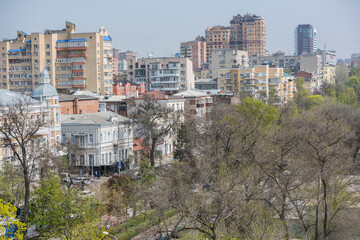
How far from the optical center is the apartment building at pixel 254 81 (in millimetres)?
107938

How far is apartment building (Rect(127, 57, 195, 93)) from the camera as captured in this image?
108562mm

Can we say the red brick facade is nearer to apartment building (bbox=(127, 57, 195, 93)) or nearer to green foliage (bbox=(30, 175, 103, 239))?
green foliage (bbox=(30, 175, 103, 239))

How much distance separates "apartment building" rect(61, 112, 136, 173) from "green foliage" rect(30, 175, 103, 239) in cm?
2215

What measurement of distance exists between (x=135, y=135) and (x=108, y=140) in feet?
26.2

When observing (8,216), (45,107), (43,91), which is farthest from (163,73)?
(8,216)

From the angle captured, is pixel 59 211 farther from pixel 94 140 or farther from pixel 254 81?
pixel 254 81

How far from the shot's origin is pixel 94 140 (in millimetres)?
58094

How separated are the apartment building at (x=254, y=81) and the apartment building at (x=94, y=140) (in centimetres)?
4868

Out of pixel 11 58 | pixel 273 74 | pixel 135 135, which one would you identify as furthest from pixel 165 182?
pixel 273 74

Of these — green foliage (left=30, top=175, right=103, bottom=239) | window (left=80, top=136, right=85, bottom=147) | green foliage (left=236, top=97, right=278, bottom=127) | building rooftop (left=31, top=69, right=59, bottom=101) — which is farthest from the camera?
green foliage (left=236, top=97, right=278, bottom=127)

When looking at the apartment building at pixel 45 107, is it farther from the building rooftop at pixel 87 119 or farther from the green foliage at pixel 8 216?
the green foliage at pixel 8 216

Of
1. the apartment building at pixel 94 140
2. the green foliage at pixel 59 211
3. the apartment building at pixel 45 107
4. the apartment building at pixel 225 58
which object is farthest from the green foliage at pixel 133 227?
the apartment building at pixel 225 58

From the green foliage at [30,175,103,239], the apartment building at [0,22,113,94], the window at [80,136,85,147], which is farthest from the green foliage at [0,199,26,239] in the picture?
the apartment building at [0,22,113,94]

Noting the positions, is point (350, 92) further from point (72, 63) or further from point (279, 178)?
point (279, 178)
